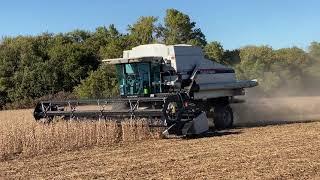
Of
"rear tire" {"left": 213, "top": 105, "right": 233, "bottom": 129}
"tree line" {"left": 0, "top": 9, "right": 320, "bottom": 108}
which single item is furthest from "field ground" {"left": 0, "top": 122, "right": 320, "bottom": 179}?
"tree line" {"left": 0, "top": 9, "right": 320, "bottom": 108}

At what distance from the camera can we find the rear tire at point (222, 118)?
17031 millimetres

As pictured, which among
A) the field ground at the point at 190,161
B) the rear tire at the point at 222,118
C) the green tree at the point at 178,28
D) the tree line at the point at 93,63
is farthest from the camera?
the green tree at the point at 178,28

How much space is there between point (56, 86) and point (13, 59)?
598cm

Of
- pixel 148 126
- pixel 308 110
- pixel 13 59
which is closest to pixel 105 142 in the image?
pixel 148 126

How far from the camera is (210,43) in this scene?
45.1m

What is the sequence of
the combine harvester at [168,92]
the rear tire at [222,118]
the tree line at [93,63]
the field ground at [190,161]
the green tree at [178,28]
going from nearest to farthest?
the field ground at [190,161]
the combine harvester at [168,92]
the rear tire at [222,118]
the tree line at [93,63]
the green tree at [178,28]

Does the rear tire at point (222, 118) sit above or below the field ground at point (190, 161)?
above

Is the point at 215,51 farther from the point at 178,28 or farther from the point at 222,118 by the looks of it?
the point at 222,118

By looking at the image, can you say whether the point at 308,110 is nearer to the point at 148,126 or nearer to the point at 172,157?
the point at 148,126

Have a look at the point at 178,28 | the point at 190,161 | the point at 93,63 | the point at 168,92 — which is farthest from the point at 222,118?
the point at 93,63

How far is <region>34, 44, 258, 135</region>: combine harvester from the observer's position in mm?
14398

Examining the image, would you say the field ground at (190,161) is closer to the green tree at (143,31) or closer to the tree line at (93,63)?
the tree line at (93,63)

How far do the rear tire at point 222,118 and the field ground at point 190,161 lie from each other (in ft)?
12.2

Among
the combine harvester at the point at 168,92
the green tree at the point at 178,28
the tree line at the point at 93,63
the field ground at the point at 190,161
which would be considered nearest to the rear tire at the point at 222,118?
the combine harvester at the point at 168,92
